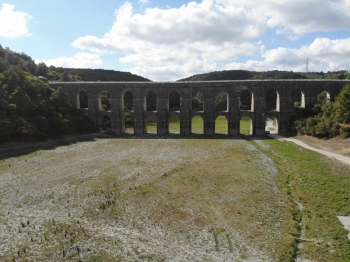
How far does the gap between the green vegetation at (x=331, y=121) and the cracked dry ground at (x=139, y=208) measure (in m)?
12.8

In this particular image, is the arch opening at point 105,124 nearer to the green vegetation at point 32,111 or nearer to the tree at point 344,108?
the green vegetation at point 32,111

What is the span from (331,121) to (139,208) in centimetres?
3446

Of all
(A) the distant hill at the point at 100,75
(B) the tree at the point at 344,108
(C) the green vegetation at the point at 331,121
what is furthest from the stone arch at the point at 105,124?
(A) the distant hill at the point at 100,75

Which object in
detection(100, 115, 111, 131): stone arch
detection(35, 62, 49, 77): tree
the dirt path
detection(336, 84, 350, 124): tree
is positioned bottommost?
the dirt path

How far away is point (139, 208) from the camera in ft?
71.9

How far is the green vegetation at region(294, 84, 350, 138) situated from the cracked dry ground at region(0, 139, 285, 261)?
41.9 feet

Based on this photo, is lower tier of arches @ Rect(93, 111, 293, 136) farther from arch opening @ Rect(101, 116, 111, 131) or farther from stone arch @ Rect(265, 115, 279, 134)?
stone arch @ Rect(265, 115, 279, 134)

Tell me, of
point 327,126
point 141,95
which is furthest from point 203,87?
point 327,126

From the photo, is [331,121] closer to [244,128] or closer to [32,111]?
[244,128]

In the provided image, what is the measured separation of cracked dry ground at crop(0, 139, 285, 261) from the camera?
53.2 ft

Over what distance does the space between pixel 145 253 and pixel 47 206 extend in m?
9.95

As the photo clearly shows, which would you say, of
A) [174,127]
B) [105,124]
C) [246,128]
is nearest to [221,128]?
[246,128]

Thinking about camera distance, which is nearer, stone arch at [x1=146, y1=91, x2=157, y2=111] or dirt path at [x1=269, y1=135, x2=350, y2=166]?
dirt path at [x1=269, y1=135, x2=350, y2=166]

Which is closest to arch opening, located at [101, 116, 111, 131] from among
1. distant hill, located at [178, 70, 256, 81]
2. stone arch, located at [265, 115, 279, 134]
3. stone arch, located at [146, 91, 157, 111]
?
stone arch, located at [265, 115, 279, 134]
